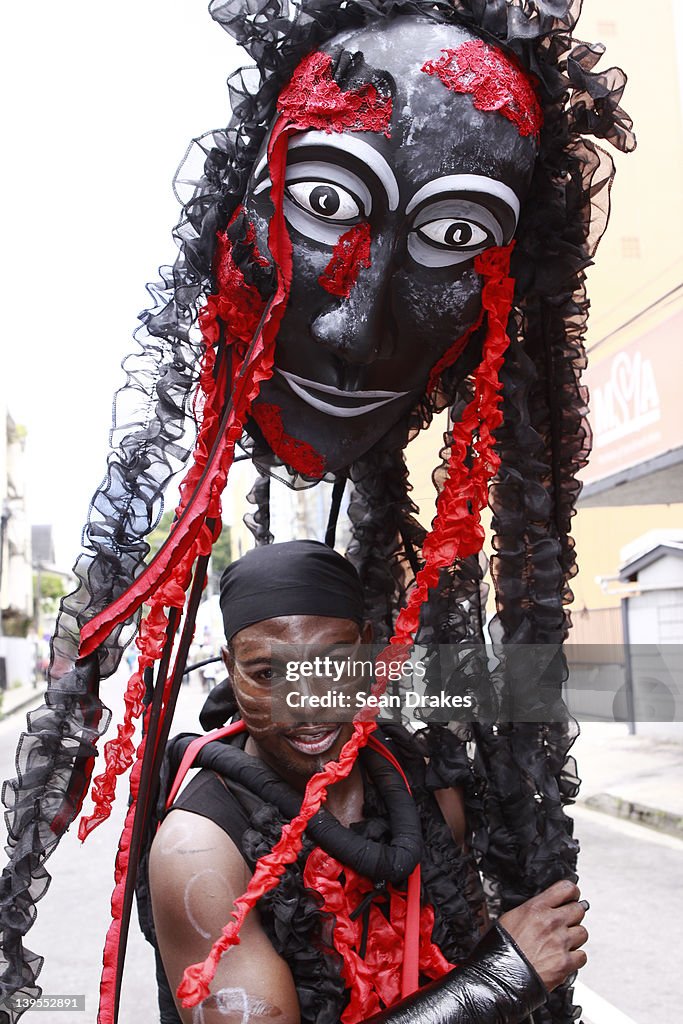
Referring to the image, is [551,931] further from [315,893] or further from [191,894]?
[191,894]

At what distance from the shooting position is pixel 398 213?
134 cm

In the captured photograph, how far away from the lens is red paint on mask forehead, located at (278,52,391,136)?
1.30m

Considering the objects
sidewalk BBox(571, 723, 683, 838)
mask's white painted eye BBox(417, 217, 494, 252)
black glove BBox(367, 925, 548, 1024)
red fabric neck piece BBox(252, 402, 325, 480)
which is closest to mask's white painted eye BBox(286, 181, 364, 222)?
mask's white painted eye BBox(417, 217, 494, 252)

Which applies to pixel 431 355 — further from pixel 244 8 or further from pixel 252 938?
pixel 252 938

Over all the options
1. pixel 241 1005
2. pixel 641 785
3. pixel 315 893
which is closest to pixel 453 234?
pixel 315 893

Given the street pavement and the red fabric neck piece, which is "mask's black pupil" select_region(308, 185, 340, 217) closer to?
the red fabric neck piece

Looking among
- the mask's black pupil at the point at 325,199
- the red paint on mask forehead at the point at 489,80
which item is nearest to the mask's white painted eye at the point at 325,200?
the mask's black pupil at the point at 325,199

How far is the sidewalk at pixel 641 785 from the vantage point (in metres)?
6.21

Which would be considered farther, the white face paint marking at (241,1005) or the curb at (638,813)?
the curb at (638,813)

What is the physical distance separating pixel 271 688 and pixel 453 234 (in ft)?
2.49

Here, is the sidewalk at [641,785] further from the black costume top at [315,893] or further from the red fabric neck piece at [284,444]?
the red fabric neck piece at [284,444]

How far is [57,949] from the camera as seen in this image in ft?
14.3

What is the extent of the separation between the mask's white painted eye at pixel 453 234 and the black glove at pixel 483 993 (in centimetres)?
106

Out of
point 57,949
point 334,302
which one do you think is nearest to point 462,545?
point 334,302
